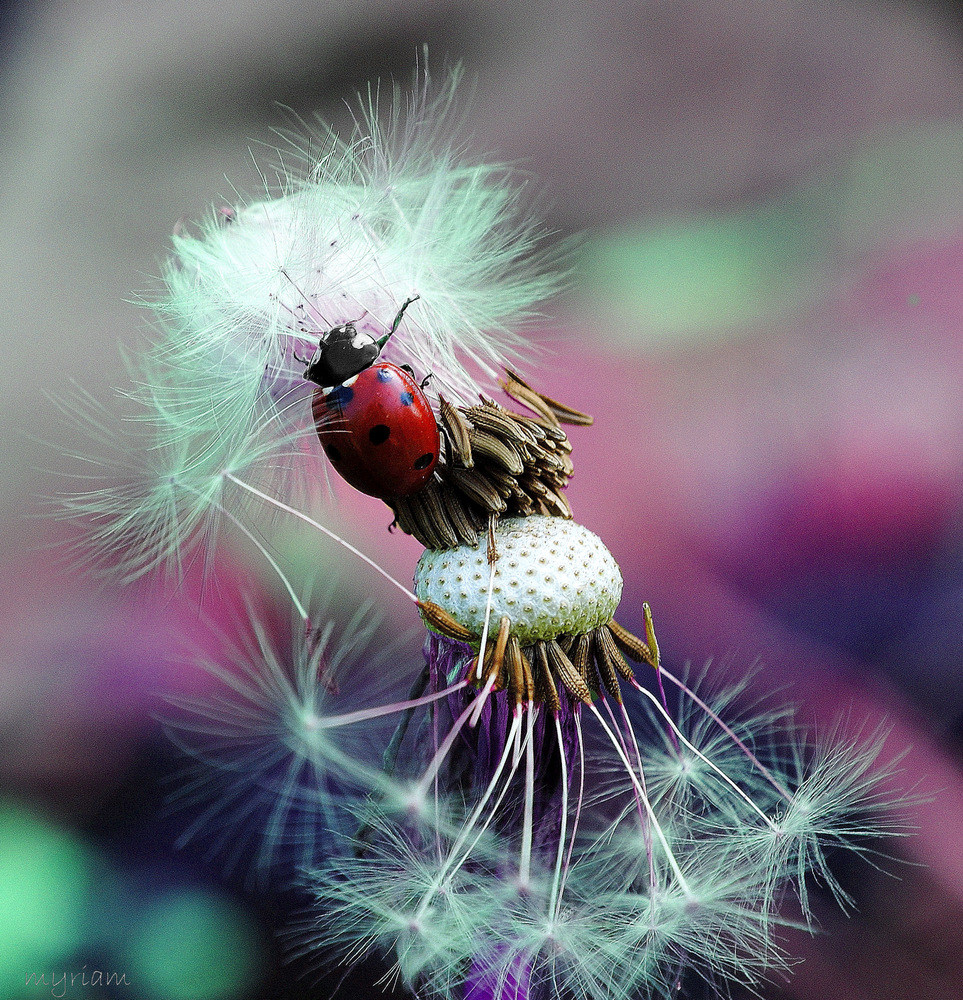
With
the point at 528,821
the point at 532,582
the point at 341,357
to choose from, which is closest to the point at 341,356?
the point at 341,357

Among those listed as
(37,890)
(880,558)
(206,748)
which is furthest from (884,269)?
(37,890)

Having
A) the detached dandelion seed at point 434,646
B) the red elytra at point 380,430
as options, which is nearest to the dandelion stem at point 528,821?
the detached dandelion seed at point 434,646

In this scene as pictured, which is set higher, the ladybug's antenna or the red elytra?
the ladybug's antenna

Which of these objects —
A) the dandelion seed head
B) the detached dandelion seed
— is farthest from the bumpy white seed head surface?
the dandelion seed head

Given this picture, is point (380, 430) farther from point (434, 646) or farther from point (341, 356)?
point (434, 646)

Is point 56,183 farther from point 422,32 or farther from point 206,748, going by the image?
point 206,748

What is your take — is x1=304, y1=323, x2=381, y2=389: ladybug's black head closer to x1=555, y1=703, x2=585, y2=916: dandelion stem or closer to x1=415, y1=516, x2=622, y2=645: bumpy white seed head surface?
x1=415, y1=516, x2=622, y2=645: bumpy white seed head surface

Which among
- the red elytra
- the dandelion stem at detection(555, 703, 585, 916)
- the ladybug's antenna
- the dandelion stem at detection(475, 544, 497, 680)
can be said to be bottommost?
the dandelion stem at detection(555, 703, 585, 916)

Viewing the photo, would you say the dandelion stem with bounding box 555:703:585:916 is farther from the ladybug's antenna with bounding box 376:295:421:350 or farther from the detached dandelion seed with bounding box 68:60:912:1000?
the ladybug's antenna with bounding box 376:295:421:350
